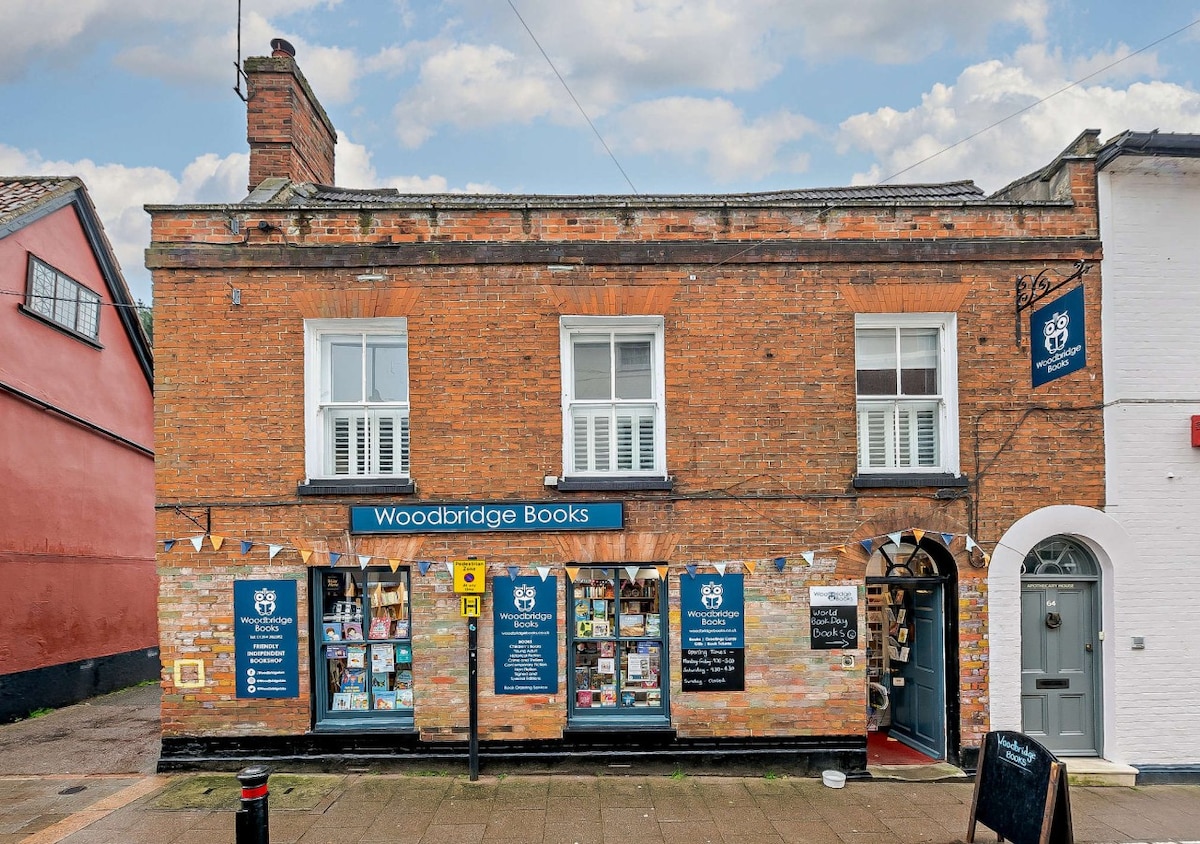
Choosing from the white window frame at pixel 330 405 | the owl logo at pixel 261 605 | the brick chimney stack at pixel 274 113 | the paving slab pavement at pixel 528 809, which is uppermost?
the brick chimney stack at pixel 274 113

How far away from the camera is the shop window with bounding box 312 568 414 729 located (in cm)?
847

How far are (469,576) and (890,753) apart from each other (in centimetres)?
543

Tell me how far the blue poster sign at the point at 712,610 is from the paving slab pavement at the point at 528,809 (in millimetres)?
1443

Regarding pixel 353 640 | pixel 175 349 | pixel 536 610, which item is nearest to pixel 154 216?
pixel 175 349

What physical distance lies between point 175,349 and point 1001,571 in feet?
31.1

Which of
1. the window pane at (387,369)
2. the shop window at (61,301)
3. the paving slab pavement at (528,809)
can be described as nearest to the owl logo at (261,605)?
the paving slab pavement at (528,809)

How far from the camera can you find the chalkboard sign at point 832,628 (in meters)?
8.29

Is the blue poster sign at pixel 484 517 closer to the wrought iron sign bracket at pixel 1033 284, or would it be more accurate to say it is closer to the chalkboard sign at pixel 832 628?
the chalkboard sign at pixel 832 628

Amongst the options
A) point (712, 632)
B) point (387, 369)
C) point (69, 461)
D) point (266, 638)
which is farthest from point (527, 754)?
point (69, 461)

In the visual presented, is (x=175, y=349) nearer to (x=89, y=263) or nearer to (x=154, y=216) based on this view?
(x=154, y=216)

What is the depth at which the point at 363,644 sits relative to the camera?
8500 millimetres

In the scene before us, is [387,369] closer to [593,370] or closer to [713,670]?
[593,370]

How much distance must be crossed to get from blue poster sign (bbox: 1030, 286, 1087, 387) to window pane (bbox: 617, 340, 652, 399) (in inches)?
165

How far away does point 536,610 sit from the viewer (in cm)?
830
